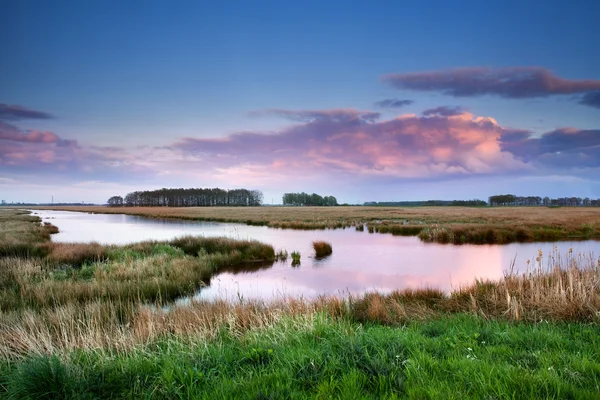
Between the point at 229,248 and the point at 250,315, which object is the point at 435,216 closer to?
the point at 229,248

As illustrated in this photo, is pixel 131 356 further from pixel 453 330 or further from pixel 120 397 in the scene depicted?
pixel 453 330

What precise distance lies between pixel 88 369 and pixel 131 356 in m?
0.71

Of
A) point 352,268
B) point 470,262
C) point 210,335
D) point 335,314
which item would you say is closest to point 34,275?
point 210,335

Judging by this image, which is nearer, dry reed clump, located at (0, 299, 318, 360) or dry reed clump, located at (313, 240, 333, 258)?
dry reed clump, located at (0, 299, 318, 360)

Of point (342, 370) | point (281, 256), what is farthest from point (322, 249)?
point (342, 370)

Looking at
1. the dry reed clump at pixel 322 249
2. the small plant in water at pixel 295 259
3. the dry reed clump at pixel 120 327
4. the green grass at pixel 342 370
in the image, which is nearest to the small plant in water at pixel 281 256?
the small plant in water at pixel 295 259

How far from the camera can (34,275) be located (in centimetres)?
1436

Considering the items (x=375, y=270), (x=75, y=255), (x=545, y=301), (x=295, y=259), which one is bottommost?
(x=375, y=270)

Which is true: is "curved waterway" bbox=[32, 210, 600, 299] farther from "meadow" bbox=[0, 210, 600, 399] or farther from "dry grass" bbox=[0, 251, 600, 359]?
"meadow" bbox=[0, 210, 600, 399]

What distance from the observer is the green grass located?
397 centimetres

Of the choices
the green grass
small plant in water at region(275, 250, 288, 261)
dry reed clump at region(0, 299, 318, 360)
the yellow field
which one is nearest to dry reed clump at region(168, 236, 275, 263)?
small plant in water at region(275, 250, 288, 261)

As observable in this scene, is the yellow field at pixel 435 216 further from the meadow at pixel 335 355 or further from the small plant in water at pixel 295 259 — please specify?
the meadow at pixel 335 355

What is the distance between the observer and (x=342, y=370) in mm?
4582

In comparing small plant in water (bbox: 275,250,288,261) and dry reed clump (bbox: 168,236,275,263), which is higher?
dry reed clump (bbox: 168,236,275,263)
